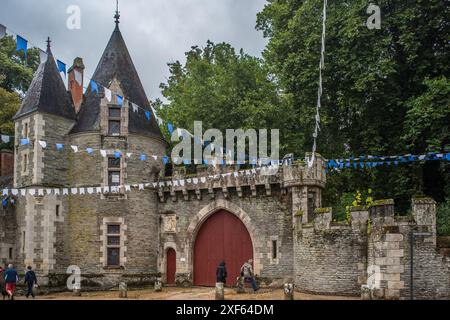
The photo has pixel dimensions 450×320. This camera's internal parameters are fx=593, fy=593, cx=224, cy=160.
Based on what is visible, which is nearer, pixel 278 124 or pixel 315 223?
pixel 315 223

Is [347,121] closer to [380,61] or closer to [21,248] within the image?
[380,61]

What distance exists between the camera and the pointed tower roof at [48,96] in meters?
26.2

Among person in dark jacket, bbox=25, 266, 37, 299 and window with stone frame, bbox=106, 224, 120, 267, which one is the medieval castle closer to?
window with stone frame, bbox=106, 224, 120, 267

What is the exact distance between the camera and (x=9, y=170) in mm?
31328

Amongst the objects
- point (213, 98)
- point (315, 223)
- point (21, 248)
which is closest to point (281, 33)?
point (213, 98)

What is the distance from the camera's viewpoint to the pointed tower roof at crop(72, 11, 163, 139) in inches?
1069

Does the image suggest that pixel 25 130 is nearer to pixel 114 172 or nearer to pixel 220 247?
pixel 114 172

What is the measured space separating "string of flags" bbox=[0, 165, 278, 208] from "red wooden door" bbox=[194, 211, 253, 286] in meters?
1.87

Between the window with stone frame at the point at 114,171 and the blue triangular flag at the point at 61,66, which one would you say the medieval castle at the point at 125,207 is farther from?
the blue triangular flag at the point at 61,66

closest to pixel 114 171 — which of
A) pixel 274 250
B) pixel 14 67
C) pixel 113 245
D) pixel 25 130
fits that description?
pixel 113 245

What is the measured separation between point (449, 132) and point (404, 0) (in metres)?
6.08

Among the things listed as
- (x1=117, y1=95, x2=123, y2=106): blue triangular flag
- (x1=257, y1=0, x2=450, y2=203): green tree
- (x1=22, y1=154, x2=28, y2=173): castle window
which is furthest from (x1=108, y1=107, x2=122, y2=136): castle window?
(x1=257, y1=0, x2=450, y2=203): green tree

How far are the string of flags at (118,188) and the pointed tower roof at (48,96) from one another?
349 centimetres

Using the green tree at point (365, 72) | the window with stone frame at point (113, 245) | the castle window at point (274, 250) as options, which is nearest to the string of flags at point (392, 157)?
the green tree at point (365, 72)
